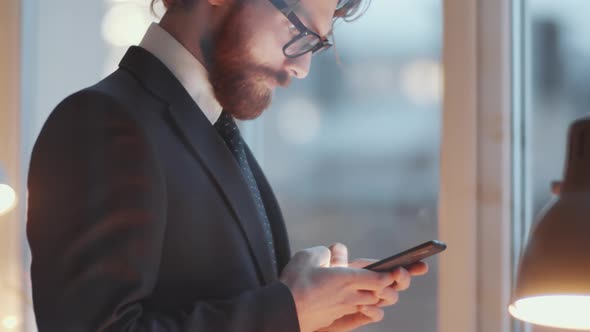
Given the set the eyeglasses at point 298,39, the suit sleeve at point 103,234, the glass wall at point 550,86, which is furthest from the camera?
the glass wall at point 550,86

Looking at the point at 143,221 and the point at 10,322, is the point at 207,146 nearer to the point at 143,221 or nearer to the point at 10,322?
the point at 143,221

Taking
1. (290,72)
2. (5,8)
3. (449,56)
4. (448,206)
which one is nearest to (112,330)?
(290,72)

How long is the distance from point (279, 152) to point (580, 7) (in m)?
0.92

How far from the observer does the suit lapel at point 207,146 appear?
114 cm

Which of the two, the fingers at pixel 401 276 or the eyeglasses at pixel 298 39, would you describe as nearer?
the fingers at pixel 401 276

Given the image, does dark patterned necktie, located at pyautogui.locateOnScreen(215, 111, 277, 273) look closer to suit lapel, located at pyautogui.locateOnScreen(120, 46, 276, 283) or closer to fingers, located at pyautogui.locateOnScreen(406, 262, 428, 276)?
suit lapel, located at pyautogui.locateOnScreen(120, 46, 276, 283)

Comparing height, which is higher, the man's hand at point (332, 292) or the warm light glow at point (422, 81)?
the warm light glow at point (422, 81)

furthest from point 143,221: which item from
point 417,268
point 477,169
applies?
point 477,169

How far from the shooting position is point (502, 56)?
164 cm

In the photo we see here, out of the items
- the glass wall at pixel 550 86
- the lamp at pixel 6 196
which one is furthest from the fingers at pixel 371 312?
the lamp at pixel 6 196

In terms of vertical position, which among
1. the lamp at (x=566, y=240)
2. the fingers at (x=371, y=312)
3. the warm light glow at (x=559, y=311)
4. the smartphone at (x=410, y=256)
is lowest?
the warm light glow at (x=559, y=311)

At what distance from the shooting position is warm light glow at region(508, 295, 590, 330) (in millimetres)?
1116

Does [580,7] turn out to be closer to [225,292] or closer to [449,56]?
[449,56]

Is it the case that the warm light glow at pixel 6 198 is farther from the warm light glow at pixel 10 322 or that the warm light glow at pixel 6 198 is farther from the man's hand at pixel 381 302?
the man's hand at pixel 381 302
